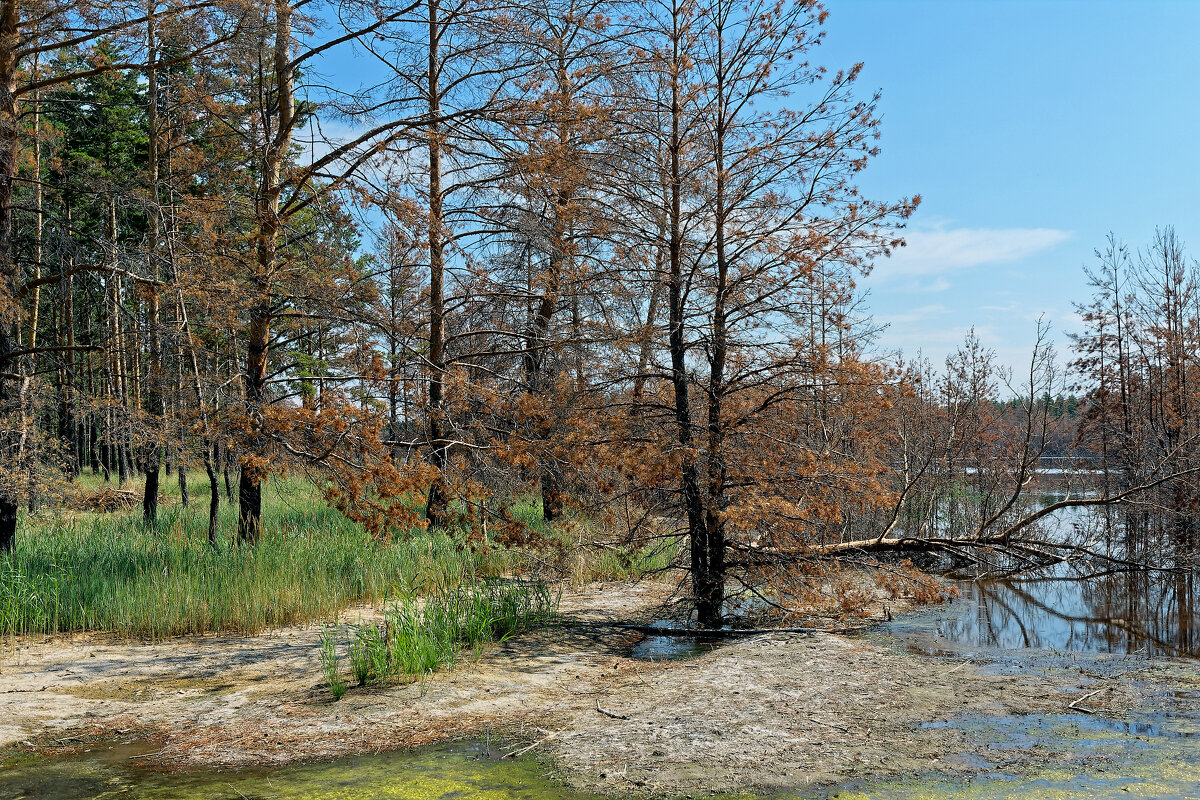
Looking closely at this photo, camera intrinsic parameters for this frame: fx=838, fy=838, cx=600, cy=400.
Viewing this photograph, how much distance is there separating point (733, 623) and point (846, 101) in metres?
6.21

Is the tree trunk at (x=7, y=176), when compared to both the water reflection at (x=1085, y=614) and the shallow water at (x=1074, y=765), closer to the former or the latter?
the shallow water at (x=1074, y=765)

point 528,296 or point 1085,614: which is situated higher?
point 528,296

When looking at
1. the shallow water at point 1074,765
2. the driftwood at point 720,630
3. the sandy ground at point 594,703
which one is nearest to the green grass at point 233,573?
the sandy ground at point 594,703

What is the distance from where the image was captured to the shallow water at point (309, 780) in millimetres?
5121

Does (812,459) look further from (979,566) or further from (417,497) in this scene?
(979,566)

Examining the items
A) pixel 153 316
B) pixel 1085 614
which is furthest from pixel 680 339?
pixel 153 316

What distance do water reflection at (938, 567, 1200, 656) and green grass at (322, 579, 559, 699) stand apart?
202 inches

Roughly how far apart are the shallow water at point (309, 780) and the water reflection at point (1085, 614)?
6602 mm

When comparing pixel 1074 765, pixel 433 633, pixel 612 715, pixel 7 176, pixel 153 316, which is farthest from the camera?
pixel 153 316

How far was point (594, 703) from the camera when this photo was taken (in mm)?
6945

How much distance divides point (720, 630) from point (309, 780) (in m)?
5.39

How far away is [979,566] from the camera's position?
14.6 metres

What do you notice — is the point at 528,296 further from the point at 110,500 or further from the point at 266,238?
the point at 110,500

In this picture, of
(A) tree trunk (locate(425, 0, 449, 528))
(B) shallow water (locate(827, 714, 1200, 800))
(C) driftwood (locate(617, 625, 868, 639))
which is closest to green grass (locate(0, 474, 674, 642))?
(C) driftwood (locate(617, 625, 868, 639))
